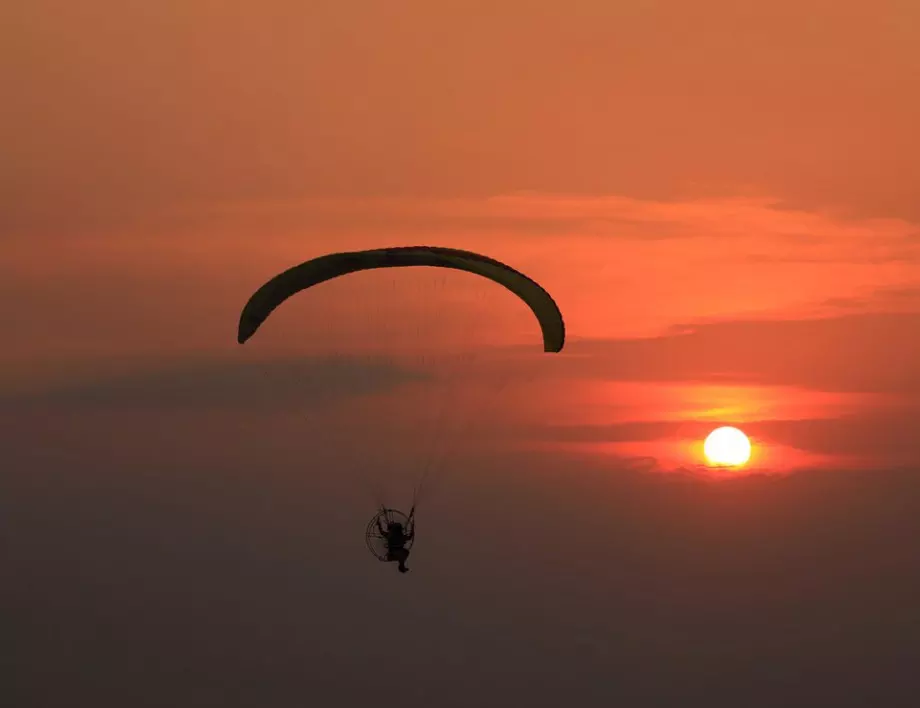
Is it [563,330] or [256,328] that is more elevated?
[563,330]

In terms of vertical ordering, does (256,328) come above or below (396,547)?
above

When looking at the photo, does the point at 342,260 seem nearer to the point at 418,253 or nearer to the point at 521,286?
the point at 418,253

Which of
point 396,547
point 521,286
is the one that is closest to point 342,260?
point 521,286

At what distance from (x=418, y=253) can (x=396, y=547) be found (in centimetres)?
1056

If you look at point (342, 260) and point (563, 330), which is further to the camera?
point (563, 330)

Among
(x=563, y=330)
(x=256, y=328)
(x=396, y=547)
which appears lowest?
(x=396, y=547)

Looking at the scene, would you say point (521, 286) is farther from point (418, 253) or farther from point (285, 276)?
point (285, 276)

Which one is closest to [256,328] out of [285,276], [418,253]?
[285,276]

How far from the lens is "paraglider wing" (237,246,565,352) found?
53719 millimetres

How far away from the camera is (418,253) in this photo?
53656mm

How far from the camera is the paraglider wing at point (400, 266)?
5372 cm

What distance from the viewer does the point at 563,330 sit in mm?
57844

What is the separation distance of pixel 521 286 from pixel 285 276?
8354 millimetres

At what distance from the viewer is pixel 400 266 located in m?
54.4
